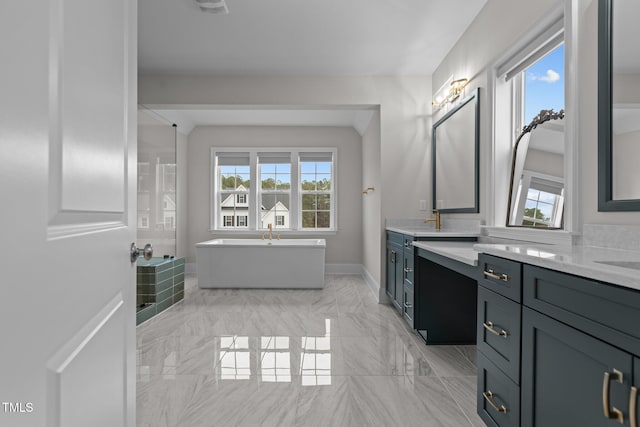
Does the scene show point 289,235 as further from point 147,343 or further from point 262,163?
point 147,343

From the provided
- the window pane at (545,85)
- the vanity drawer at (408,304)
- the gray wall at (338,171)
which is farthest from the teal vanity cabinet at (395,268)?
the gray wall at (338,171)

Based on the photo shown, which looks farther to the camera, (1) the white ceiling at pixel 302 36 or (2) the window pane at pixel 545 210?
(1) the white ceiling at pixel 302 36

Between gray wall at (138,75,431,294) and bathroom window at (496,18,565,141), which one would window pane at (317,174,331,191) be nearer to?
gray wall at (138,75,431,294)

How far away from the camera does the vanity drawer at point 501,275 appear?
138 cm

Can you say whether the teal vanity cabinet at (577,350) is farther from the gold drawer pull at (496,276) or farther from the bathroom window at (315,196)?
the bathroom window at (315,196)

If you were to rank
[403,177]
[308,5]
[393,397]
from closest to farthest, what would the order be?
[393,397] < [308,5] < [403,177]

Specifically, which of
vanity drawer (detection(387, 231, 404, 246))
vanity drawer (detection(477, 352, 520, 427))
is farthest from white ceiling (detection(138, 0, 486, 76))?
vanity drawer (detection(477, 352, 520, 427))

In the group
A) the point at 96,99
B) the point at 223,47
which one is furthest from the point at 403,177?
the point at 96,99

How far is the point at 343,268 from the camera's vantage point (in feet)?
20.1

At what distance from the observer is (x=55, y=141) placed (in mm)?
581

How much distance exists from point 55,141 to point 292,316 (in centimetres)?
325

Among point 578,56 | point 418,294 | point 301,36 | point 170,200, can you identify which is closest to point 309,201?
point 170,200

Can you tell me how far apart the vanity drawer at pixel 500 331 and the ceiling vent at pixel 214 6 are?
2.75 meters

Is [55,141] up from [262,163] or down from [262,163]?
down
